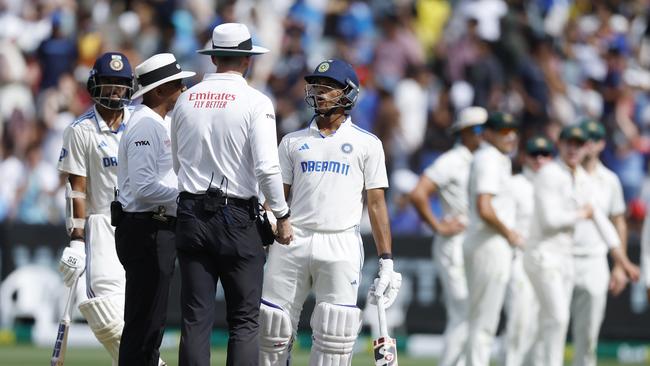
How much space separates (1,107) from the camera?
→ 65.3 ft

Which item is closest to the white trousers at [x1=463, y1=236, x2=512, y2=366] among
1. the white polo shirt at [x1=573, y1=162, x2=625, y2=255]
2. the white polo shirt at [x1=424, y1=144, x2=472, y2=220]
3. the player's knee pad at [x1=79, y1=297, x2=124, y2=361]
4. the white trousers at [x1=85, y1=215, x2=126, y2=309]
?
the white polo shirt at [x1=424, y1=144, x2=472, y2=220]

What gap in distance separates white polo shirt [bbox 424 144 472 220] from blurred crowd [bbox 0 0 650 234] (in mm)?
4191

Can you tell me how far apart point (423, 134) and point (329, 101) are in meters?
9.72

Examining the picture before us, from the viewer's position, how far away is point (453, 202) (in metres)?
13.6

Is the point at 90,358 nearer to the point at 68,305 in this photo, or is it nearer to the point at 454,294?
the point at 454,294

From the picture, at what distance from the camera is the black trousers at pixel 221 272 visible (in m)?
8.94

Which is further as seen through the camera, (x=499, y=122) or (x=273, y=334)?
(x=499, y=122)

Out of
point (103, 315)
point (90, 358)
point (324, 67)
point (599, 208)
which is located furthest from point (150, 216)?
point (90, 358)

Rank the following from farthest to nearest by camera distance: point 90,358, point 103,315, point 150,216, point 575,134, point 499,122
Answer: point 90,358
point 575,134
point 499,122
point 103,315
point 150,216

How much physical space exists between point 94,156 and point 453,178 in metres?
4.18

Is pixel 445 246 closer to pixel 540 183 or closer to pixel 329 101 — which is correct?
pixel 540 183

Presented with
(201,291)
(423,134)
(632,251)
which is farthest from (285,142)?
(423,134)

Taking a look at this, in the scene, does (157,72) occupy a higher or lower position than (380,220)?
higher

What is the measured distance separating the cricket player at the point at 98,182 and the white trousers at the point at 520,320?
4.25m
